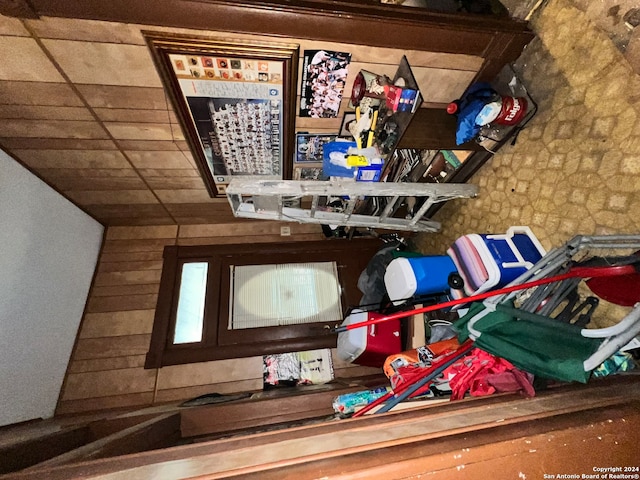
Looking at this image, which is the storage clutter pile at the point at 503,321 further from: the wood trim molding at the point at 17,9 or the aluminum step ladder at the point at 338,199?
the wood trim molding at the point at 17,9

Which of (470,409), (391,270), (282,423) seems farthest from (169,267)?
(470,409)

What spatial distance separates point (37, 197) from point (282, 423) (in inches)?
116

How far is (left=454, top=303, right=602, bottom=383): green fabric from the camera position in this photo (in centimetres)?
129

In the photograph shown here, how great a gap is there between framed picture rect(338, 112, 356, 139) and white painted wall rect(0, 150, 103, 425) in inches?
104

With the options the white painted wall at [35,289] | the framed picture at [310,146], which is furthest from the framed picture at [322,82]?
the white painted wall at [35,289]

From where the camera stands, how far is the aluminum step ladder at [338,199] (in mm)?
2402

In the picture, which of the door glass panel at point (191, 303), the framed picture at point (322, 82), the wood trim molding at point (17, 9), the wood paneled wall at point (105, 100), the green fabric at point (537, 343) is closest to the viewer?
the green fabric at point (537, 343)

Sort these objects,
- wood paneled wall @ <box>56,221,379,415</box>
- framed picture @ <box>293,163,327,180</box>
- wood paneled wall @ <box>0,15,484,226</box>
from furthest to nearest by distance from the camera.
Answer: wood paneled wall @ <box>56,221,379,415</box> < framed picture @ <box>293,163,327,180</box> < wood paneled wall @ <box>0,15,484,226</box>

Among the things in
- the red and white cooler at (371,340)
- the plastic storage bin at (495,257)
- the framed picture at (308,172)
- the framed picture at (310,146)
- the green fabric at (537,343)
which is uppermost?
the framed picture at (310,146)

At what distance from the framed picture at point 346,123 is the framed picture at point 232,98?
40cm

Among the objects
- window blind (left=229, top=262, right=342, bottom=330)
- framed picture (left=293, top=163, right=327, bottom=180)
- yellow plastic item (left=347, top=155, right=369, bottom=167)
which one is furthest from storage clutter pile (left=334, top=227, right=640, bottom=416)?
framed picture (left=293, top=163, right=327, bottom=180)

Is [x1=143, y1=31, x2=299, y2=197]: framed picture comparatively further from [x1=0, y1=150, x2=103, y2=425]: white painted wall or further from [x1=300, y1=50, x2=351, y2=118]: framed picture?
[x1=0, y1=150, x2=103, y2=425]: white painted wall

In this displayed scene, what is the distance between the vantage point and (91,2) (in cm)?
154

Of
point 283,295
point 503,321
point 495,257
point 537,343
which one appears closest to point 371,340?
point 283,295
